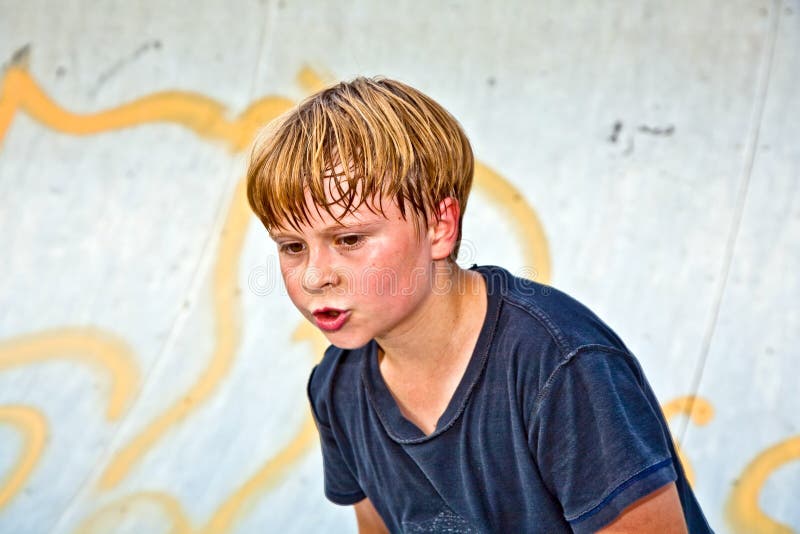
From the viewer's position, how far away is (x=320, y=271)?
923 millimetres

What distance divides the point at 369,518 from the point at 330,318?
40 centimetres

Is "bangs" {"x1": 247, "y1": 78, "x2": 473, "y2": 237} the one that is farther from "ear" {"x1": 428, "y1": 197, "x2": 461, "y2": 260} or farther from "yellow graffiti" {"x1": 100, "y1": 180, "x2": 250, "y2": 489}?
"yellow graffiti" {"x1": 100, "y1": 180, "x2": 250, "y2": 489}

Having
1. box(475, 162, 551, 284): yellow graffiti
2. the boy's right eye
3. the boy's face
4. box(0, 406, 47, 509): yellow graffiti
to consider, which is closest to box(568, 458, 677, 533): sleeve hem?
the boy's face

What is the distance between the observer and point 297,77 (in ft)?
6.92

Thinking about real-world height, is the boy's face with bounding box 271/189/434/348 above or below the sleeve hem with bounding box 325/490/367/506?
above

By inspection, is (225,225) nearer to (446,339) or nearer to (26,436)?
(26,436)

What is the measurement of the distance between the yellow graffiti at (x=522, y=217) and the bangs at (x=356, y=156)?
3.33 feet

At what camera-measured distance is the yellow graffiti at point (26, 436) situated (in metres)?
1.75

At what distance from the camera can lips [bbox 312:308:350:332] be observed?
0.94 metres

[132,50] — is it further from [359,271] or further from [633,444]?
[633,444]

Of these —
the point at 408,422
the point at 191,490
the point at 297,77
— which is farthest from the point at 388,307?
the point at 297,77

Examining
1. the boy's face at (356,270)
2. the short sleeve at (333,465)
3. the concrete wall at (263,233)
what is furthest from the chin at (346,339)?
the concrete wall at (263,233)

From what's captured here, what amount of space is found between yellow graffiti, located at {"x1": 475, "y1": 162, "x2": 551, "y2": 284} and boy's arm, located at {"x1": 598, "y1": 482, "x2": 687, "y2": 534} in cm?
112

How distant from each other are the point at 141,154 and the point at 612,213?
0.98m
